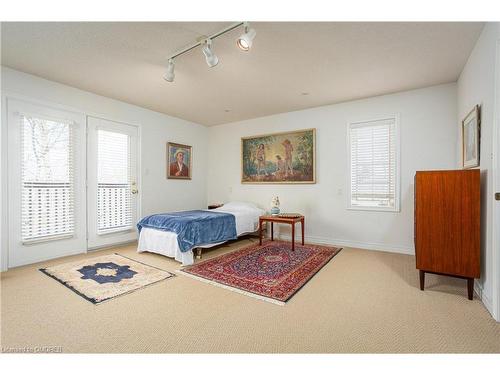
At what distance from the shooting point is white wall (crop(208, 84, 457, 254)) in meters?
3.84

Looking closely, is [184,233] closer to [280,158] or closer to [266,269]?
[266,269]

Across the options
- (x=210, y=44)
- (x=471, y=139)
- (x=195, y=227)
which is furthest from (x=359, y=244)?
(x=210, y=44)

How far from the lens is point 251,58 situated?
2.94 metres

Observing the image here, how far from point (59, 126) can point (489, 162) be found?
513cm

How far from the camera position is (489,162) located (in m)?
2.23

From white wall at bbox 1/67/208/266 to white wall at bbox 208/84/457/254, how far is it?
52cm

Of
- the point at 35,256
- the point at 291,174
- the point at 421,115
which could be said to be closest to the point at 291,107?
the point at 291,174

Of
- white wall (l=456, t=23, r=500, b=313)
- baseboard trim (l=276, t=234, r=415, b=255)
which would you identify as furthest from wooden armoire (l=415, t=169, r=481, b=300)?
baseboard trim (l=276, t=234, r=415, b=255)

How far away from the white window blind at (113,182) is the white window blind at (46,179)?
43 cm

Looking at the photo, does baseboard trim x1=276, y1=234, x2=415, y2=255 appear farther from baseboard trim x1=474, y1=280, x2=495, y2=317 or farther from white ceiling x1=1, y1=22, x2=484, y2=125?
white ceiling x1=1, y1=22, x2=484, y2=125

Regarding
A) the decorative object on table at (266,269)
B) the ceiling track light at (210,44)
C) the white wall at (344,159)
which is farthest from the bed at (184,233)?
the ceiling track light at (210,44)

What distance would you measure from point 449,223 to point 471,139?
1.08 m

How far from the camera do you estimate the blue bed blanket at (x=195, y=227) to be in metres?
3.49

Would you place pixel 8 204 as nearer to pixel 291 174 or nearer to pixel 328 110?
pixel 291 174
